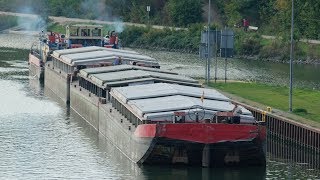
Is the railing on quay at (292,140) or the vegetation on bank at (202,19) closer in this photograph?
the railing on quay at (292,140)

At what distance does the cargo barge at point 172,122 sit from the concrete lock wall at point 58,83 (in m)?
14.5

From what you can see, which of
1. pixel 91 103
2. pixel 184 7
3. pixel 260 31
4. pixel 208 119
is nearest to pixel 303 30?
pixel 260 31

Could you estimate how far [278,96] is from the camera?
8494 cm

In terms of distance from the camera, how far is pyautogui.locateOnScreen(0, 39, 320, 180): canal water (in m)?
61.8

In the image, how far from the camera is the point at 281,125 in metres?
72.6

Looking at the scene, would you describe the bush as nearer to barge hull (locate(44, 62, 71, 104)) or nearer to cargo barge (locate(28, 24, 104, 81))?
cargo barge (locate(28, 24, 104, 81))

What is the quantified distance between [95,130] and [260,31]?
8449 cm

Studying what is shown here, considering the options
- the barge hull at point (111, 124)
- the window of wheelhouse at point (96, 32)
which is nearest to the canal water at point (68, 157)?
the barge hull at point (111, 124)

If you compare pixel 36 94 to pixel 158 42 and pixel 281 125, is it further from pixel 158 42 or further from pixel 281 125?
pixel 158 42

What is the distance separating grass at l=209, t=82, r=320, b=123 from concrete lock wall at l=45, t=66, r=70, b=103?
1158 cm

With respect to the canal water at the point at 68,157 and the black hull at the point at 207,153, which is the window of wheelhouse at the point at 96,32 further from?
the black hull at the point at 207,153

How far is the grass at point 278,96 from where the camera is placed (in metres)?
75.9

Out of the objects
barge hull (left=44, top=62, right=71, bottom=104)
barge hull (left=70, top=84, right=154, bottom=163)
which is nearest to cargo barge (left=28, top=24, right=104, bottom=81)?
barge hull (left=44, top=62, right=71, bottom=104)

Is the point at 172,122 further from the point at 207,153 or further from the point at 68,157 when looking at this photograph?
the point at 68,157
